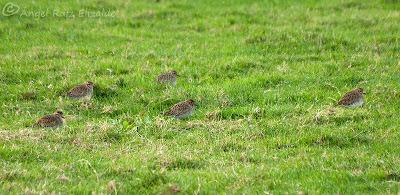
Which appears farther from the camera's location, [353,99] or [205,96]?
[205,96]

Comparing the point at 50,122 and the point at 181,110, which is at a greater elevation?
the point at 50,122

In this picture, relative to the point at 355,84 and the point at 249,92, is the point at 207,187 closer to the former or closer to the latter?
the point at 249,92

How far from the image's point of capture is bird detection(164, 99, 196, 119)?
41.2 feet

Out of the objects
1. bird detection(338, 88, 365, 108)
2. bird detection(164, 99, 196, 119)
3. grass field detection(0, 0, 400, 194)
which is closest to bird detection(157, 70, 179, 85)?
grass field detection(0, 0, 400, 194)

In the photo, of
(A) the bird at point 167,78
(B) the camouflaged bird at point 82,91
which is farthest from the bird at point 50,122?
(A) the bird at point 167,78

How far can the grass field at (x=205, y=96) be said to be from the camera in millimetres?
9328

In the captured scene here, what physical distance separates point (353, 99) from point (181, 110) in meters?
3.13

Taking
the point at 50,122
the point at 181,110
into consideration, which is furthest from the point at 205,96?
the point at 50,122

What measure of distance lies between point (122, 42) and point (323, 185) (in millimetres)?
10978

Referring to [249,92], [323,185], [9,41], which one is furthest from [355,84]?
[9,41]

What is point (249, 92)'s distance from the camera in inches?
563

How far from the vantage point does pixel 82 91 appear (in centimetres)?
1373

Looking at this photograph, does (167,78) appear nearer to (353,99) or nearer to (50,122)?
(50,122)

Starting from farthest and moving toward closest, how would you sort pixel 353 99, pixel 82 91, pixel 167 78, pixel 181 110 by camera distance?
pixel 167 78 → pixel 82 91 → pixel 353 99 → pixel 181 110
